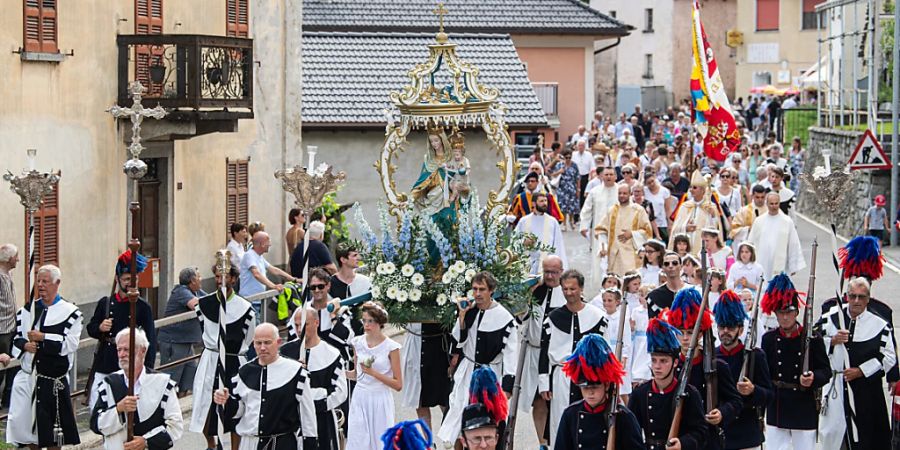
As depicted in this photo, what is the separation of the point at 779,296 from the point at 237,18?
12.6m

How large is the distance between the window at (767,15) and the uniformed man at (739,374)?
176ft

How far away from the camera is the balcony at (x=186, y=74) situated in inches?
811

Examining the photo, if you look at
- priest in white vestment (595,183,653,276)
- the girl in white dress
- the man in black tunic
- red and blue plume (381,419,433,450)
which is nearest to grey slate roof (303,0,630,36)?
priest in white vestment (595,183,653,276)

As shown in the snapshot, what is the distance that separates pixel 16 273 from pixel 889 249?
16800 millimetres

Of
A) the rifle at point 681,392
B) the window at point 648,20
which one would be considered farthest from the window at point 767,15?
the rifle at point 681,392

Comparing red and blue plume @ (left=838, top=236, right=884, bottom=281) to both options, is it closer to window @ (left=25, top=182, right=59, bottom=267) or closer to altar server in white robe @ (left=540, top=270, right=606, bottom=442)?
altar server in white robe @ (left=540, top=270, right=606, bottom=442)

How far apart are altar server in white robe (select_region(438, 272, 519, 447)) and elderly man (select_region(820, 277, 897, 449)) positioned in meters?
2.50

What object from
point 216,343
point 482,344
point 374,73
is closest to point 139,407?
point 216,343

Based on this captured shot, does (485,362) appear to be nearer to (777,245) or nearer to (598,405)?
(598,405)

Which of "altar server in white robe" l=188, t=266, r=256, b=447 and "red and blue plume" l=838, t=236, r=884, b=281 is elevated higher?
"red and blue plume" l=838, t=236, r=884, b=281

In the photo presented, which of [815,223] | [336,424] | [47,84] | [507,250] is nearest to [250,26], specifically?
[47,84]

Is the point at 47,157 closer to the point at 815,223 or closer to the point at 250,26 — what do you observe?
the point at 250,26

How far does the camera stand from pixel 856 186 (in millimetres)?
26453

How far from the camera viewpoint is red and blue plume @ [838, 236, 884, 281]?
14.1 metres
